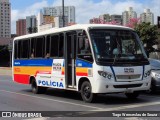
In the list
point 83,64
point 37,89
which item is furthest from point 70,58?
point 37,89

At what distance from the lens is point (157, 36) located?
5138 cm

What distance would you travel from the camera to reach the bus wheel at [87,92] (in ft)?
43.5

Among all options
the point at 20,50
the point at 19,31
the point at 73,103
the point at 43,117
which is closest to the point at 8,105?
the point at 73,103

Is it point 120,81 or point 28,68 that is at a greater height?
point 28,68

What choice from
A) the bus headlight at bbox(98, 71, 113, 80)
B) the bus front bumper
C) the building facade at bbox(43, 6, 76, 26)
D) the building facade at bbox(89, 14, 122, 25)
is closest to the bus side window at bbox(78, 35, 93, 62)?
the bus headlight at bbox(98, 71, 113, 80)

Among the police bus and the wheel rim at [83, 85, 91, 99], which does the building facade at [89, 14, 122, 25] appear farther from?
the wheel rim at [83, 85, 91, 99]

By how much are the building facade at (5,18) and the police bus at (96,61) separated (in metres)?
89.2

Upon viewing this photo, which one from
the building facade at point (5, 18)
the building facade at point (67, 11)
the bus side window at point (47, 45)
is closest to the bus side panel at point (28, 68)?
the bus side window at point (47, 45)

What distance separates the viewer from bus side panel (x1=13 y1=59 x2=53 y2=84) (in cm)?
1657

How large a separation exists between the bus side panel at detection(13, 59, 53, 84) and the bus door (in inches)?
55.4

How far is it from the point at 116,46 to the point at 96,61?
1.12m

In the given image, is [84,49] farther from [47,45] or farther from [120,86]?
[47,45]

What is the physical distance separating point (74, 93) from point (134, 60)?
4.70 meters

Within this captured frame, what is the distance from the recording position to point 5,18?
109500 mm
